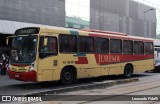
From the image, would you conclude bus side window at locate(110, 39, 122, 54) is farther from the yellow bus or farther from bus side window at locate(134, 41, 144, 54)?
bus side window at locate(134, 41, 144, 54)

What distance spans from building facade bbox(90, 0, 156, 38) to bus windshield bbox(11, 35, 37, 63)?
112 ft

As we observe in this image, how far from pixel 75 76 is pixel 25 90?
3.24 metres

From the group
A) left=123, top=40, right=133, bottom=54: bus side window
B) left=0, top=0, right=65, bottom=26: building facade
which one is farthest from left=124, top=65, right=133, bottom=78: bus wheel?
left=0, top=0, right=65, bottom=26: building facade

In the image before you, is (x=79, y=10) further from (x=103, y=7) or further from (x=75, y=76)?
(x=75, y=76)

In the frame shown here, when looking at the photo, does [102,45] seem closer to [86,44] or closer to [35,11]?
[86,44]

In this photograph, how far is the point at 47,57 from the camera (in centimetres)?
1491

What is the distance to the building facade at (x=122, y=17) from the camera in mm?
50469

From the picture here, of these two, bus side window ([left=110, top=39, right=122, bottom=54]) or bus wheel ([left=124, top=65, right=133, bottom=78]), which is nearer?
bus side window ([left=110, top=39, right=122, bottom=54])

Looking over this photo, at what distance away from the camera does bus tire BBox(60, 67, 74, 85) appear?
1591 cm

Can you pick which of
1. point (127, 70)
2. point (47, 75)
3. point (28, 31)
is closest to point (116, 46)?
point (127, 70)

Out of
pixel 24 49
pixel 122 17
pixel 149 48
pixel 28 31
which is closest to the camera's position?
pixel 24 49

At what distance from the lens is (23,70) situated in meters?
14.7

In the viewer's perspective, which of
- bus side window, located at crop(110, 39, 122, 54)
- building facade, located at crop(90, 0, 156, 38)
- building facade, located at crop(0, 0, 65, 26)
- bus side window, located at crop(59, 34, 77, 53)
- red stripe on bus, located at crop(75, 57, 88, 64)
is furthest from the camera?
building facade, located at crop(90, 0, 156, 38)

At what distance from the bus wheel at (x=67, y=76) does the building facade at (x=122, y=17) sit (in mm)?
32997
